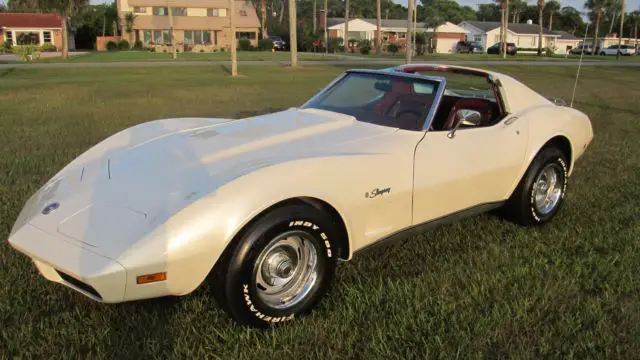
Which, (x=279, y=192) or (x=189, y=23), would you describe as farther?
(x=189, y=23)

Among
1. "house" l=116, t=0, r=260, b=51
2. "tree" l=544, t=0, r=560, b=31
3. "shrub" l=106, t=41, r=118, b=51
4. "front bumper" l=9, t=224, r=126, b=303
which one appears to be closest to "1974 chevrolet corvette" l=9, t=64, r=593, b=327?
"front bumper" l=9, t=224, r=126, b=303

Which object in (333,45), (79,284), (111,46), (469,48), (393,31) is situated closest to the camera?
(79,284)

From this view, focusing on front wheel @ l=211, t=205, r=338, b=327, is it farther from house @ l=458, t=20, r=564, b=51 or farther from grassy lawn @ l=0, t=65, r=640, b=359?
house @ l=458, t=20, r=564, b=51

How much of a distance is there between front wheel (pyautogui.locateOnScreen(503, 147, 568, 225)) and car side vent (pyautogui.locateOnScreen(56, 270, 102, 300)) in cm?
318

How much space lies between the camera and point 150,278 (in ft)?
7.87

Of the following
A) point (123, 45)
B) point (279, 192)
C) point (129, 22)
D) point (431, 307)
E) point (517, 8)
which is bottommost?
point (431, 307)

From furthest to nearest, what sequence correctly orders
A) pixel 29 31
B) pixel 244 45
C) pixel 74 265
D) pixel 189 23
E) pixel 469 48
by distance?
pixel 469 48
pixel 189 23
pixel 244 45
pixel 29 31
pixel 74 265

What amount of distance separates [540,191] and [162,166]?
3.21 metres

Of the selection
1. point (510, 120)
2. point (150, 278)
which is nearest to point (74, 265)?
point (150, 278)

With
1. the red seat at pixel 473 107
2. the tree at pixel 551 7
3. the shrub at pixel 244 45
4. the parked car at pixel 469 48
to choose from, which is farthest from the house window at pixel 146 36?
the tree at pixel 551 7

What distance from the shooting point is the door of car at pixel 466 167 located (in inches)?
134

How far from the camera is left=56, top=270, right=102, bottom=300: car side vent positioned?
2.44m

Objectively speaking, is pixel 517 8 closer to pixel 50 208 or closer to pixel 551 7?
pixel 551 7

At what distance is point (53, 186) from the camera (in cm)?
317
